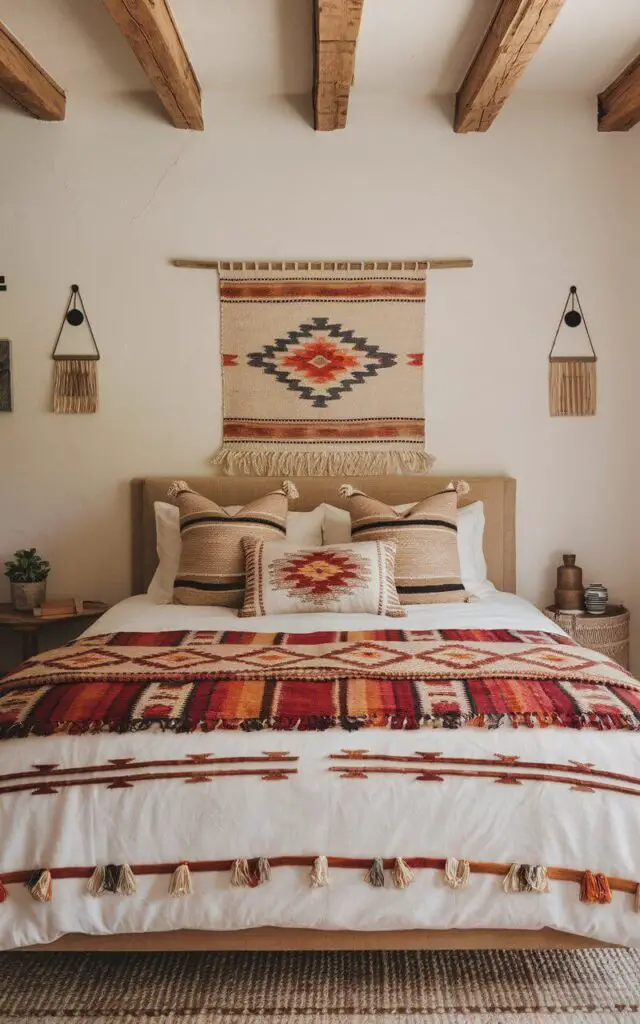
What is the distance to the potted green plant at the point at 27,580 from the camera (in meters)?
3.76

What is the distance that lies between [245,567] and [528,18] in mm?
2082

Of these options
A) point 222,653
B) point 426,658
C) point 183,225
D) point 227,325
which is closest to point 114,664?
point 222,653

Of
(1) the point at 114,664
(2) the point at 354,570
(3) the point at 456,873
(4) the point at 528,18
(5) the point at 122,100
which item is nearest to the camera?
(3) the point at 456,873

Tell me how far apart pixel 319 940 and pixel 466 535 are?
201 centimetres

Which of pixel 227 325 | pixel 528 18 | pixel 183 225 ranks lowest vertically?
pixel 227 325

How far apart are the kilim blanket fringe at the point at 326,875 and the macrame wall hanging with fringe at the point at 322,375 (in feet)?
7.39

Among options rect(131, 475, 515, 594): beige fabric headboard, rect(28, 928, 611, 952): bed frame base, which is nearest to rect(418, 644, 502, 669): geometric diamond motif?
rect(28, 928, 611, 952): bed frame base

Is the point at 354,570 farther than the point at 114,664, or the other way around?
the point at 354,570

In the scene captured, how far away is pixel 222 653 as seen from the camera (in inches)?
97.5

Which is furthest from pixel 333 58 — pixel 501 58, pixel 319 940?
pixel 319 940

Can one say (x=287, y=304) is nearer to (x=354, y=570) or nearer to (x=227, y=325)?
(x=227, y=325)

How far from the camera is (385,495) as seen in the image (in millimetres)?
3900

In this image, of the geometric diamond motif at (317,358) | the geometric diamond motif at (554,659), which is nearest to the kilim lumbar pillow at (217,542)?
the geometric diamond motif at (317,358)

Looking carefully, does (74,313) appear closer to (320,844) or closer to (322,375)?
(322,375)
